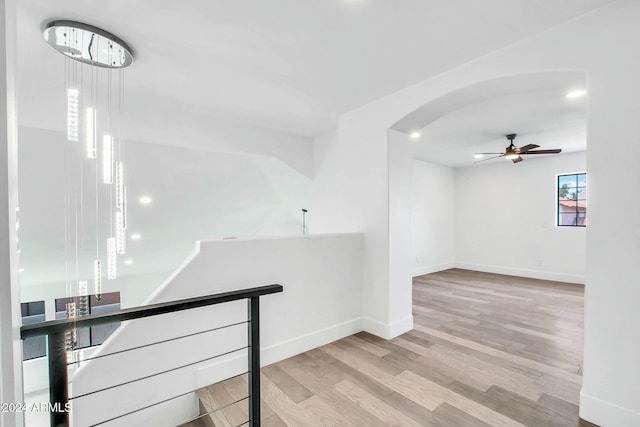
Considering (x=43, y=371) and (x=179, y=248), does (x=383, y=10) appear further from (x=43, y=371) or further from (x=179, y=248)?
(x=43, y=371)

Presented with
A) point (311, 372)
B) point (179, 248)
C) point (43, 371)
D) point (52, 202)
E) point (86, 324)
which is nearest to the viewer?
point (86, 324)

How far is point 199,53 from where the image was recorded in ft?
6.85

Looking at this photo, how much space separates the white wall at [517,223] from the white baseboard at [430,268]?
324 millimetres

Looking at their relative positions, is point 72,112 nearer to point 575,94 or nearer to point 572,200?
point 575,94

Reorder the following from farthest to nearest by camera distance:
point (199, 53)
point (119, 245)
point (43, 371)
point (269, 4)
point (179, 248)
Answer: point (179, 248), point (43, 371), point (119, 245), point (199, 53), point (269, 4)

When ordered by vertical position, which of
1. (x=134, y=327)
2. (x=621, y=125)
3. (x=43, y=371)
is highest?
(x=621, y=125)

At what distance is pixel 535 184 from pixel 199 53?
661 cm

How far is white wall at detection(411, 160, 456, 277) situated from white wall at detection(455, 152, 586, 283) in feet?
1.01

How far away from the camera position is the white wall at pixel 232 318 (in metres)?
1.90

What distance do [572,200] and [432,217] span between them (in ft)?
8.43

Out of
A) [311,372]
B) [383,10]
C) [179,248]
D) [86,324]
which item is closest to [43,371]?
[179,248]

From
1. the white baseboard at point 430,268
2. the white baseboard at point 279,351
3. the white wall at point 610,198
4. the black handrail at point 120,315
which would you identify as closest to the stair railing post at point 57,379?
the black handrail at point 120,315

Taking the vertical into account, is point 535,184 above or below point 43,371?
above

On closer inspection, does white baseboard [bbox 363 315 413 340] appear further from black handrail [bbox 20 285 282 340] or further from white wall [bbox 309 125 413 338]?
black handrail [bbox 20 285 282 340]
